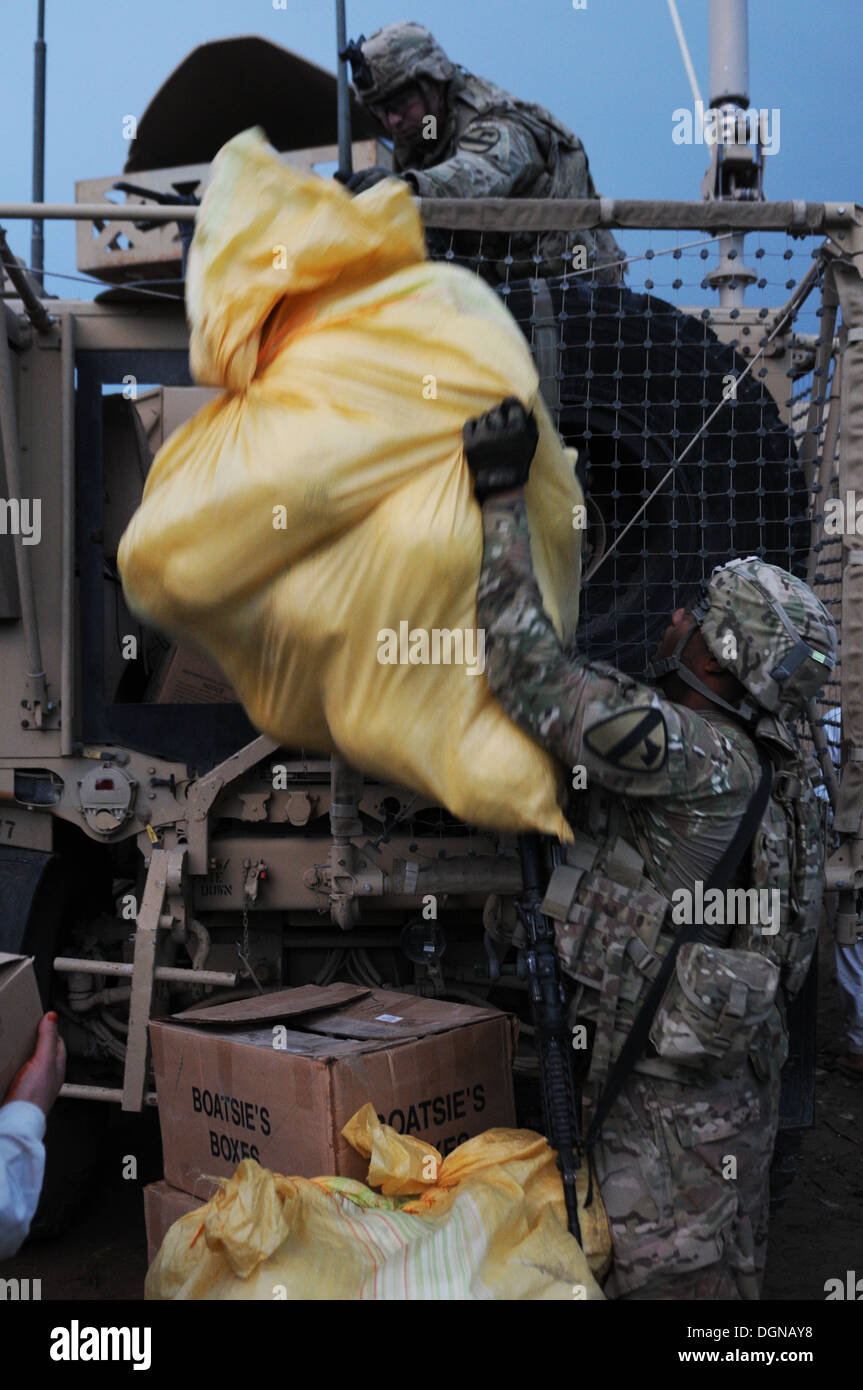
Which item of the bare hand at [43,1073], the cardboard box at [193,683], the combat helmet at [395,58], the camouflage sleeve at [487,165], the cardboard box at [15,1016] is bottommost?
the bare hand at [43,1073]

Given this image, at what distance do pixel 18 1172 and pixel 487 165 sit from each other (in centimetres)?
263

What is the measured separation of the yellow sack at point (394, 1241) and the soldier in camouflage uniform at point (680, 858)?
0.14 metres

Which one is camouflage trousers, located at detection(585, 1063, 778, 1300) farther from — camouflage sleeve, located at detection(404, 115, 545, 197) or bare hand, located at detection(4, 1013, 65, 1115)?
camouflage sleeve, located at detection(404, 115, 545, 197)

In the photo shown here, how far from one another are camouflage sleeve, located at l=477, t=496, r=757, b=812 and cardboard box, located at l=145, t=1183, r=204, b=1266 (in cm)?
133

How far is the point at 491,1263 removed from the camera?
1897 millimetres

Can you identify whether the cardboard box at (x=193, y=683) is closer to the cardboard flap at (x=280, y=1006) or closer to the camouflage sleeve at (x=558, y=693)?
the cardboard flap at (x=280, y=1006)

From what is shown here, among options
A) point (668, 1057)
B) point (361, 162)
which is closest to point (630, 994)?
point (668, 1057)

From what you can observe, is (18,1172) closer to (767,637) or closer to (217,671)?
(767,637)

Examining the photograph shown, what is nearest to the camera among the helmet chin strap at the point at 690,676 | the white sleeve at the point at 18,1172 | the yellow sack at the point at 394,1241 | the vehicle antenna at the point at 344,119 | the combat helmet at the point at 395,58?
the white sleeve at the point at 18,1172

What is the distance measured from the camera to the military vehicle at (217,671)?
9.82 feet

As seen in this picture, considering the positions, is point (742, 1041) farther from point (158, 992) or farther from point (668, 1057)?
point (158, 992)

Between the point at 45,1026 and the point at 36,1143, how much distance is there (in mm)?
202

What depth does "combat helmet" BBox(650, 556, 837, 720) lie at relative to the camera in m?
2.11

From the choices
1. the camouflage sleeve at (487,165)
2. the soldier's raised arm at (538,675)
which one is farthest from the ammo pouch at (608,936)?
the camouflage sleeve at (487,165)
